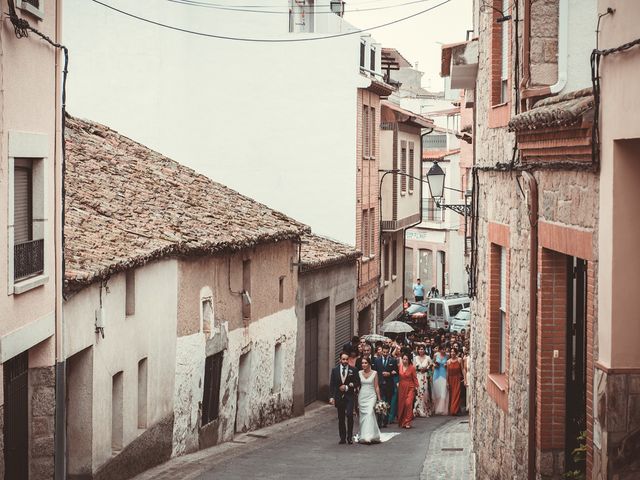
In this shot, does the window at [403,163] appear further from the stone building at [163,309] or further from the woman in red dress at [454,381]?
the woman in red dress at [454,381]

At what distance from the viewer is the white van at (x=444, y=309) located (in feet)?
151

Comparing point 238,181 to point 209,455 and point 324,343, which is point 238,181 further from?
point 209,455

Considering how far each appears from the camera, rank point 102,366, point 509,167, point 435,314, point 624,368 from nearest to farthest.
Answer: point 624,368
point 509,167
point 102,366
point 435,314

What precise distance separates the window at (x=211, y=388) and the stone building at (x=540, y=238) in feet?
26.4

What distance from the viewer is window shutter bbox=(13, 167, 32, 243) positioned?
39.8 ft

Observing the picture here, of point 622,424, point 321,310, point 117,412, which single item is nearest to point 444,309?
point 321,310

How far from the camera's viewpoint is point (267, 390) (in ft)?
82.5

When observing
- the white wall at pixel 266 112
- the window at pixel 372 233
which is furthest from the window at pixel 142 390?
the window at pixel 372 233

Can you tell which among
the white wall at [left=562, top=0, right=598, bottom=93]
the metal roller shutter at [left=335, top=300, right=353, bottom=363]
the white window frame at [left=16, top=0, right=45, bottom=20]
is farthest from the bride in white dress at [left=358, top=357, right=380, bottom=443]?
the metal roller shutter at [left=335, top=300, right=353, bottom=363]

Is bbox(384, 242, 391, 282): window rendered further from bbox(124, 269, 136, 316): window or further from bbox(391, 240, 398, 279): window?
bbox(124, 269, 136, 316): window

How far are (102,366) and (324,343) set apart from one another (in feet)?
51.8

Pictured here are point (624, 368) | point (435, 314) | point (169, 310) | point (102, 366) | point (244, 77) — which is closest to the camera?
point (624, 368)

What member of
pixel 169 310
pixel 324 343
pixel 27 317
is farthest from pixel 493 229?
pixel 324 343

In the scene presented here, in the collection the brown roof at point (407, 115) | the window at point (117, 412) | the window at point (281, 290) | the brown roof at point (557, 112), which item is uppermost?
the brown roof at point (407, 115)
